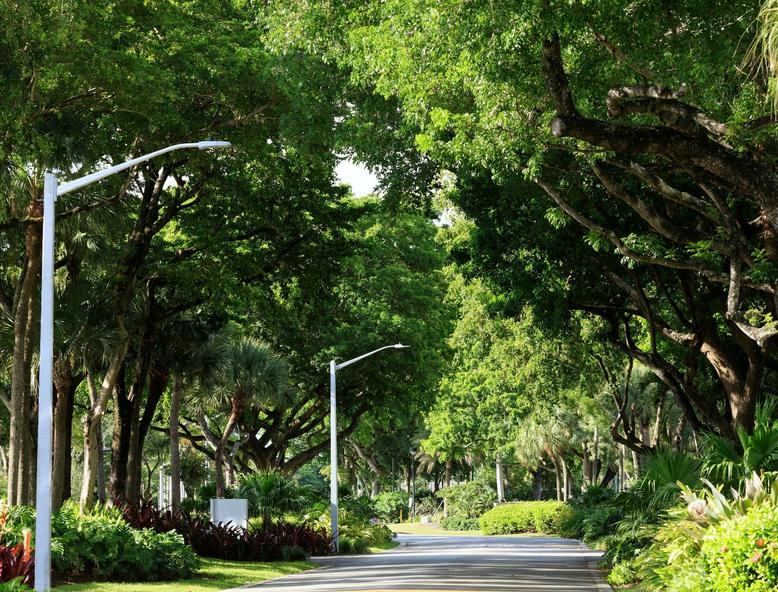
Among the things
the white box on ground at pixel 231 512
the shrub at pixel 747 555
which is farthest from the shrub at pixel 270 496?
the shrub at pixel 747 555

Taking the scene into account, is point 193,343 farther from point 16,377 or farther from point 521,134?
point 521,134

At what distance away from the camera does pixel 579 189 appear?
69.8 ft

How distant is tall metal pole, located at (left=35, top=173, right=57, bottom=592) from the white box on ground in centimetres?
1517

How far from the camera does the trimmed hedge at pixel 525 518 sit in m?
49.1

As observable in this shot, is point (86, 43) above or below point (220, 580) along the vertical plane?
above

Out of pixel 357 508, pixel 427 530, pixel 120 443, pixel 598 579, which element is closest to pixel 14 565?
pixel 598 579

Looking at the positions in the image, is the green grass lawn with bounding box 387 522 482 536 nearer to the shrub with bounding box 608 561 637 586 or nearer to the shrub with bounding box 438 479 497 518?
the shrub with bounding box 438 479 497 518

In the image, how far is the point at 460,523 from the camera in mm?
61844

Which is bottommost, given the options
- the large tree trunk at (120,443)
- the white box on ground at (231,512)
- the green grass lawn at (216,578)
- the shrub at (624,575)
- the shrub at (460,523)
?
the shrub at (624,575)

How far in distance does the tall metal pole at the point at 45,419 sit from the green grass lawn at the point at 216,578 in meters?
4.63

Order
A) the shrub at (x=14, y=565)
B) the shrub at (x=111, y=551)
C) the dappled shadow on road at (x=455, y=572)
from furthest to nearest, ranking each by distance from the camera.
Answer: the shrub at (x=111, y=551) < the dappled shadow on road at (x=455, y=572) < the shrub at (x=14, y=565)

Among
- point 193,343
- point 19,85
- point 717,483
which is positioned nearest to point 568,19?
point 717,483

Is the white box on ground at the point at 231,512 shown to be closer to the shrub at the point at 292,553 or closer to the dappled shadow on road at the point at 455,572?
the shrub at the point at 292,553

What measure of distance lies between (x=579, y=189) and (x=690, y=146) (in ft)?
23.6
